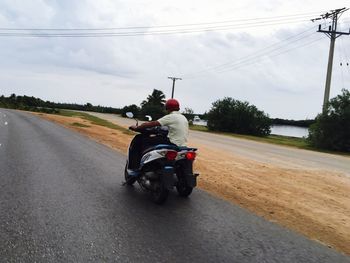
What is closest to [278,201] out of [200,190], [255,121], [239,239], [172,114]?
[200,190]

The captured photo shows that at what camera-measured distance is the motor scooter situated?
7734mm

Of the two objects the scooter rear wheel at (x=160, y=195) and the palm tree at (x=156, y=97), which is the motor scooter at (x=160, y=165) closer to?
the scooter rear wheel at (x=160, y=195)

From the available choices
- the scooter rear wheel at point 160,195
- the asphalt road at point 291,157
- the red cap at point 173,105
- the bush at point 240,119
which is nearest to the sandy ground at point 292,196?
the scooter rear wheel at point 160,195

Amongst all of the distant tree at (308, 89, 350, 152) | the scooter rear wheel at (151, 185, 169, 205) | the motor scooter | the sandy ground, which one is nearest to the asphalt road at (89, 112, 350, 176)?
the sandy ground

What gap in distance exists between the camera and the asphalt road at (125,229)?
16.7ft

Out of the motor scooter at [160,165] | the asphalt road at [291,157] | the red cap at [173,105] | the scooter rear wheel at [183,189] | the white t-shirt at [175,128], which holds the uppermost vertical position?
the red cap at [173,105]

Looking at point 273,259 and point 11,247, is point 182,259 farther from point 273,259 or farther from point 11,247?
point 11,247

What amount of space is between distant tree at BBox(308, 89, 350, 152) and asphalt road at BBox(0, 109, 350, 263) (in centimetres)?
2893

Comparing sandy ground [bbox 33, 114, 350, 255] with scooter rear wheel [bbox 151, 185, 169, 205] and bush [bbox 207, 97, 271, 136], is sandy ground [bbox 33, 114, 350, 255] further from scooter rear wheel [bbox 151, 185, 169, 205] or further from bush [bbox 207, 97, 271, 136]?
bush [bbox 207, 97, 271, 136]

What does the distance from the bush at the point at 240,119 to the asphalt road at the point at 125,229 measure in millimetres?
47439

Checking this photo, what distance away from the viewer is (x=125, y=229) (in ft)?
19.9

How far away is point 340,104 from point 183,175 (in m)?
31.5

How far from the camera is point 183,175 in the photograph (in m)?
8.18

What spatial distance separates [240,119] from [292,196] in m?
46.4
